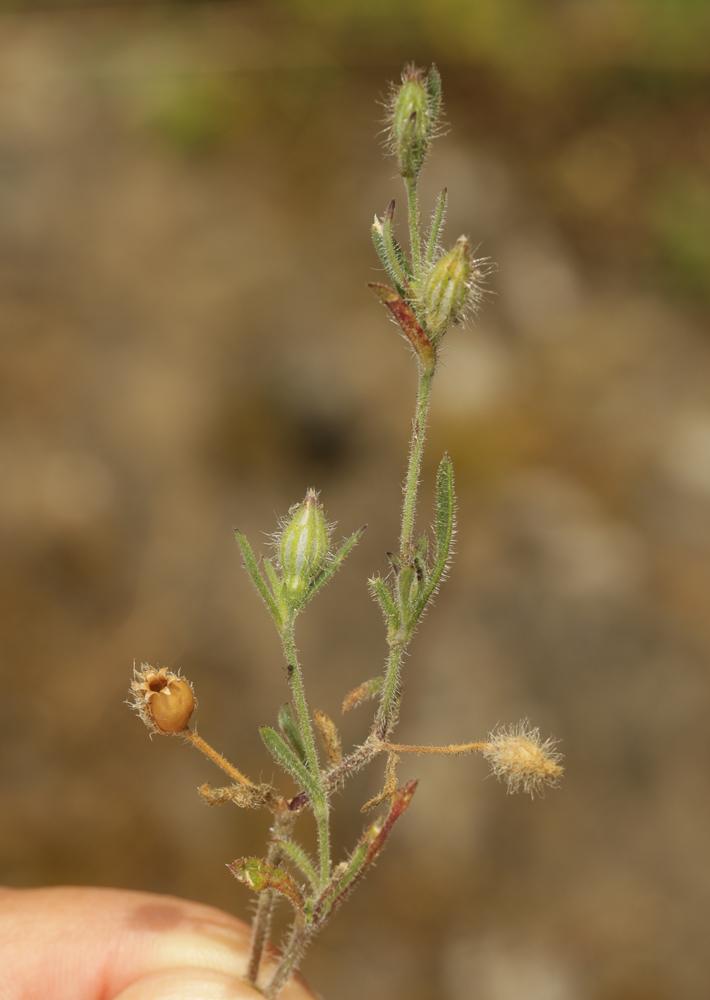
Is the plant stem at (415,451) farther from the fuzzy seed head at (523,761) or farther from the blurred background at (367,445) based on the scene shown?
the blurred background at (367,445)

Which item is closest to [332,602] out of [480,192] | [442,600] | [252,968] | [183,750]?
[442,600]

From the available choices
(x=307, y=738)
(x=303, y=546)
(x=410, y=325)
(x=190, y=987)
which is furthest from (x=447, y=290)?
(x=190, y=987)

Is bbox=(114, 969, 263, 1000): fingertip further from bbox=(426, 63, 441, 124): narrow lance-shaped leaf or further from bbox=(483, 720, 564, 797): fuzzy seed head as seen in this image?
bbox=(426, 63, 441, 124): narrow lance-shaped leaf

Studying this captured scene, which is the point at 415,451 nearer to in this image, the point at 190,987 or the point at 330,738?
the point at 330,738

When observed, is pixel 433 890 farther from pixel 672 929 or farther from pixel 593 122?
pixel 593 122

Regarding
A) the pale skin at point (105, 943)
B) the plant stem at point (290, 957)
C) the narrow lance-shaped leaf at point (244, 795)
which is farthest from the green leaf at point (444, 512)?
the pale skin at point (105, 943)

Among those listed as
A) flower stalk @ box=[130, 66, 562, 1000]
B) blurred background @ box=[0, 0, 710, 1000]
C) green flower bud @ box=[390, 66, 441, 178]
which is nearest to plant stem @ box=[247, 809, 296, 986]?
flower stalk @ box=[130, 66, 562, 1000]

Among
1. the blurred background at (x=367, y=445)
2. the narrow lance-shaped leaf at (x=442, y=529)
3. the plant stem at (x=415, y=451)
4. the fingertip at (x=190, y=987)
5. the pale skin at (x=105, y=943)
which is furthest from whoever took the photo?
the blurred background at (x=367, y=445)

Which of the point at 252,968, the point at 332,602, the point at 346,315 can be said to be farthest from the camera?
the point at 346,315
